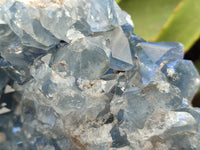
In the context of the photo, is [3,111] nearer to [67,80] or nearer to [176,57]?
[67,80]

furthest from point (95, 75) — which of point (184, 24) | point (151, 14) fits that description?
point (184, 24)

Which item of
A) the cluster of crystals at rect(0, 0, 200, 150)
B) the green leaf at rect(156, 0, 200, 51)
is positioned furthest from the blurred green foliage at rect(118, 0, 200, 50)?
the cluster of crystals at rect(0, 0, 200, 150)

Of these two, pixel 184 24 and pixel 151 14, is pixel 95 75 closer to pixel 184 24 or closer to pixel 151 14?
pixel 151 14

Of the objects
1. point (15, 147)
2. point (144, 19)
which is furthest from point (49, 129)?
point (144, 19)

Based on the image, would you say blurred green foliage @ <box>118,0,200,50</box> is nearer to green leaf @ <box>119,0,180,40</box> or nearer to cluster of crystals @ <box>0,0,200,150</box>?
green leaf @ <box>119,0,180,40</box>

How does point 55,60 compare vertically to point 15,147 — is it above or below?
above

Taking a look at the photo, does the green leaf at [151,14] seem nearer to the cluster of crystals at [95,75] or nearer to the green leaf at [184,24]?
the green leaf at [184,24]

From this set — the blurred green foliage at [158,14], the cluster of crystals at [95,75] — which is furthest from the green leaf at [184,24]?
the cluster of crystals at [95,75]
